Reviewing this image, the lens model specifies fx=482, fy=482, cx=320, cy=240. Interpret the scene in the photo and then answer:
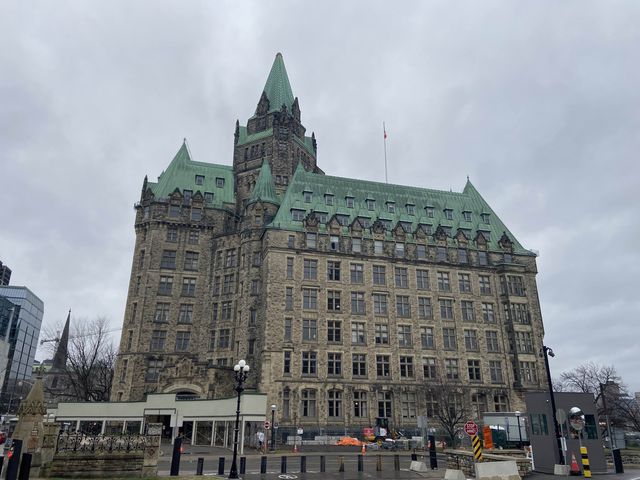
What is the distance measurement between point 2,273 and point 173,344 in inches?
6302

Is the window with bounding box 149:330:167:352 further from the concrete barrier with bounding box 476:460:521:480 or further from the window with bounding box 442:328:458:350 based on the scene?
the concrete barrier with bounding box 476:460:521:480

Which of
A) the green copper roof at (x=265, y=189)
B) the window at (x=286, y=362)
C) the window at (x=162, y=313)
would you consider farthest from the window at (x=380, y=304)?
the window at (x=162, y=313)

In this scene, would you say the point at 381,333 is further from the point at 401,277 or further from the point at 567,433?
the point at 567,433

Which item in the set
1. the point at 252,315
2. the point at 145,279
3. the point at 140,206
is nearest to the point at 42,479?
the point at 252,315

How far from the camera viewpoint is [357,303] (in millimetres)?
56062

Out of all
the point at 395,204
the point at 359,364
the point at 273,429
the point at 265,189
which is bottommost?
the point at 273,429

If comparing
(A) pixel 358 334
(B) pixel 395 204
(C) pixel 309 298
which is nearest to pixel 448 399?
(A) pixel 358 334

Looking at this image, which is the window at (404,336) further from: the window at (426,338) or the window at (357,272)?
the window at (357,272)

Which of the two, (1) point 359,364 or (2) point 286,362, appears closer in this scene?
(2) point 286,362

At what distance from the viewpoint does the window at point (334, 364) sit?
52306 mm

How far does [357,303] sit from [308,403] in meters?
A: 12.6

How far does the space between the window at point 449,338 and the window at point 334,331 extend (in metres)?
12.8

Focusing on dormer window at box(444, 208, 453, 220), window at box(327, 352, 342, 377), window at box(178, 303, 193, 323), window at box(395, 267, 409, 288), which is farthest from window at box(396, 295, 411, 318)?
window at box(178, 303, 193, 323)

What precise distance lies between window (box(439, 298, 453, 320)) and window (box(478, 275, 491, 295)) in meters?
5.07
